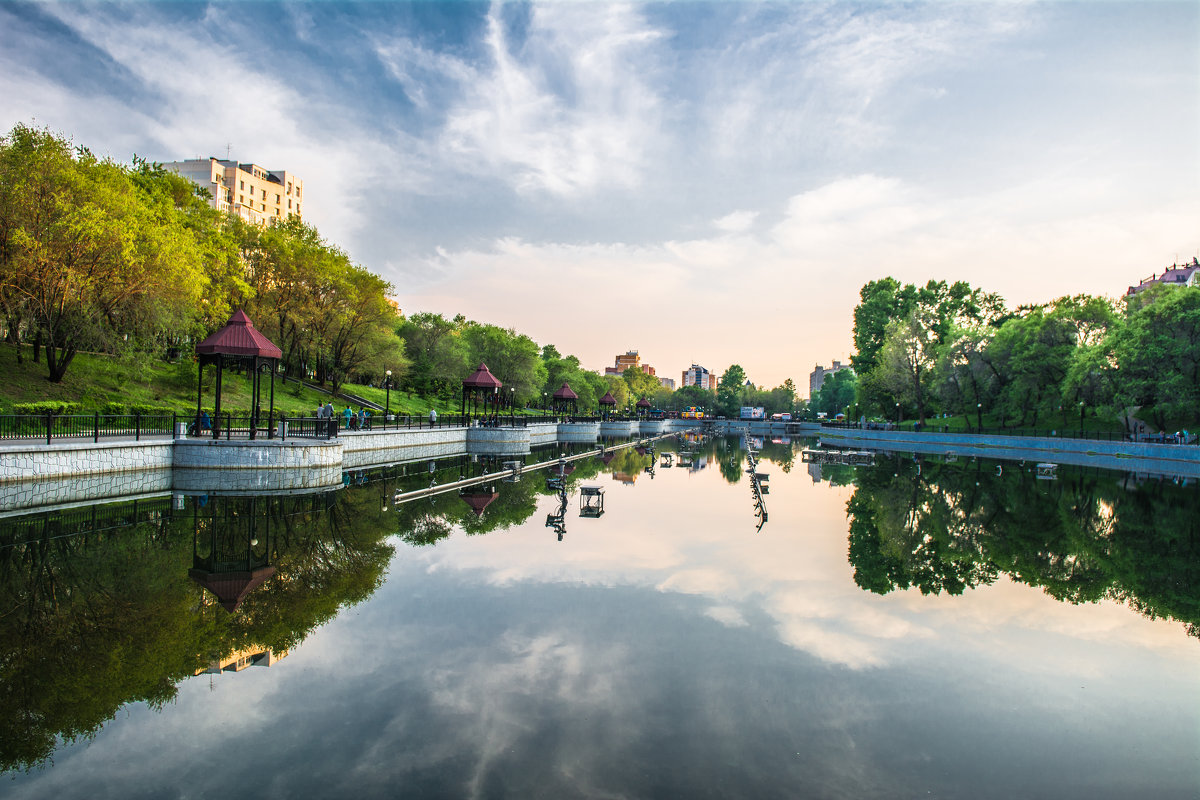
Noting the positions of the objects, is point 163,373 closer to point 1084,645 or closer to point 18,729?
point 18,729

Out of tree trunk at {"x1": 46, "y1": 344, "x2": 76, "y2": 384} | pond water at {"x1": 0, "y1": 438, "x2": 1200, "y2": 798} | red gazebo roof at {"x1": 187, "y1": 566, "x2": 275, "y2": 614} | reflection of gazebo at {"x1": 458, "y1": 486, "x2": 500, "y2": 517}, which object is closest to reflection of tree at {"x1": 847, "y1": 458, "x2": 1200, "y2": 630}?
pond water at {"x1": 0, "y1": 438, "x2": 1200, "y2": 798}

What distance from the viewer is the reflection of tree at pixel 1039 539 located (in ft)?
38.1

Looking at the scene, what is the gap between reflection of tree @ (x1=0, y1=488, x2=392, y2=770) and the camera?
6.16 metres

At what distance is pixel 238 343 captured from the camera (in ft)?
67.4

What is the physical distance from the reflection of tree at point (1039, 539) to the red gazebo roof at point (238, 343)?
1924cm

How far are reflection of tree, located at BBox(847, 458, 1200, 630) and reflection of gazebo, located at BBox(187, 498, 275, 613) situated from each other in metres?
10.8

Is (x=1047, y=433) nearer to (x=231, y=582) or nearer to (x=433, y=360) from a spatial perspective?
(x=433, y=360)

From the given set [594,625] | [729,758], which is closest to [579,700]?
[729,758]

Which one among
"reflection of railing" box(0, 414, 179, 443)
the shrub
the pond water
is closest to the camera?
the pond water

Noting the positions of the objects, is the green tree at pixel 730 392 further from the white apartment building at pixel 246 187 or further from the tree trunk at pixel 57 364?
the tree trunk at pixel 57 364

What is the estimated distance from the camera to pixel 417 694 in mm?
6543

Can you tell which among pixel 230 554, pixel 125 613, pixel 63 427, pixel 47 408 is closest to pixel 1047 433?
pixel 230 554

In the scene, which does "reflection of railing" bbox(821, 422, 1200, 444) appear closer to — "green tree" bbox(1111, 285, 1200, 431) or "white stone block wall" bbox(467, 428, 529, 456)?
"green tree" bbox(1111, 285, 1200, 431)

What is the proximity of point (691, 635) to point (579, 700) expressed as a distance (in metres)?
2.53
